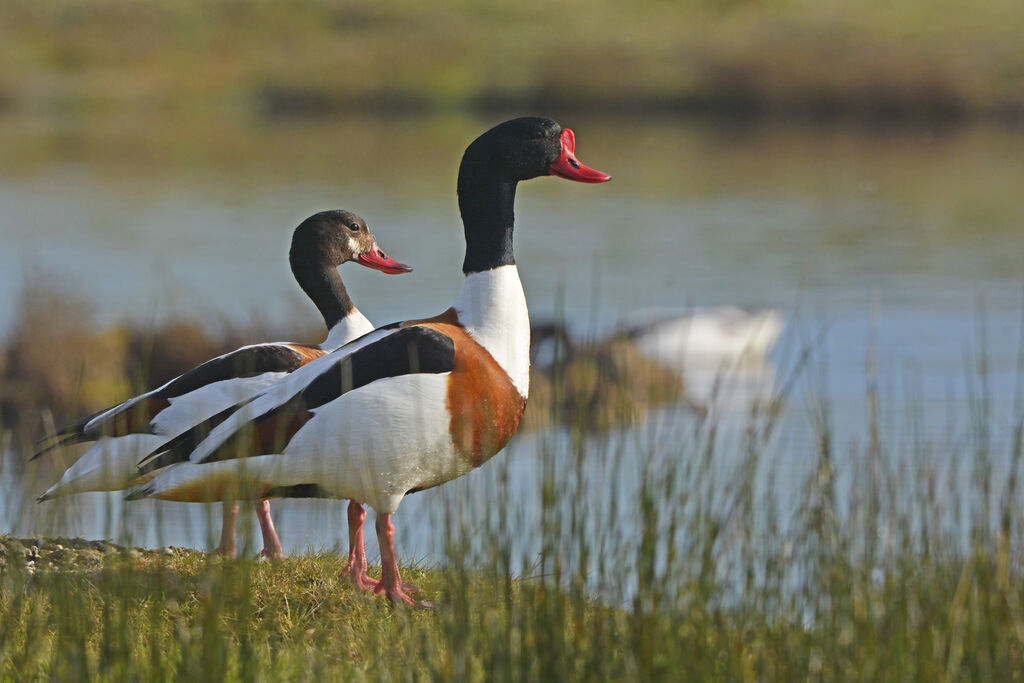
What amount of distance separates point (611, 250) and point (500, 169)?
30.8 m

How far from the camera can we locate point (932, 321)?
27016mm

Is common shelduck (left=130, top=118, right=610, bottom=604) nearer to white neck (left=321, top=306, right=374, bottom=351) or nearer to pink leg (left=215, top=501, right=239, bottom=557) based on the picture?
pink leg (left=215, top=501, right=239, bottom=557)

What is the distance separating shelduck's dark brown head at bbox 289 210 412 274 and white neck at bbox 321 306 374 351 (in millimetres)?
308

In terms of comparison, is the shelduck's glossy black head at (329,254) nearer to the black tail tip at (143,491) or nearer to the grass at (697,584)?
Answer: the black tail tip at (143,491)

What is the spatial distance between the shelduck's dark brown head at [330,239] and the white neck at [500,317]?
5.72ft

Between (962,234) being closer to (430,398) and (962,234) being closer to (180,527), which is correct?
(180,527)

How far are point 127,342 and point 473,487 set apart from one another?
1666 centimetres

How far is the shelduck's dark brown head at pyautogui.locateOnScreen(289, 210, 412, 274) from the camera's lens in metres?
8.06

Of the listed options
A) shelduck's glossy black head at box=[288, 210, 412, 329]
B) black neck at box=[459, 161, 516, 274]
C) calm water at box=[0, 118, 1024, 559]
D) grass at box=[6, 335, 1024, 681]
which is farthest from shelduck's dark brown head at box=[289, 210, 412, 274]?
grass at box=[6, 335, 1024, 681]

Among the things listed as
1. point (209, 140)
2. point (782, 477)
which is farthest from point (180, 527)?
point (209, 140)

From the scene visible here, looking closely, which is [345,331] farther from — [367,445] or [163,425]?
[367,445]

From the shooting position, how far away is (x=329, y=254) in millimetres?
8070

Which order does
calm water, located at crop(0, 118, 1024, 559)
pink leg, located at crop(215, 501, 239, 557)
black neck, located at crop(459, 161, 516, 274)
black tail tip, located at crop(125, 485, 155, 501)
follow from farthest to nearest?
1. calm water, located at crop(0, 118, 1024, 559)
2. pink leg, located at crop(215, 501, 239, 557)
3. black neck, located at crop(459, 161, 516, 274)
4. black tail tip, located at crop(125, 485, 155, 501)

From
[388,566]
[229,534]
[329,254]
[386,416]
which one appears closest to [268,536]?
[229,534]
